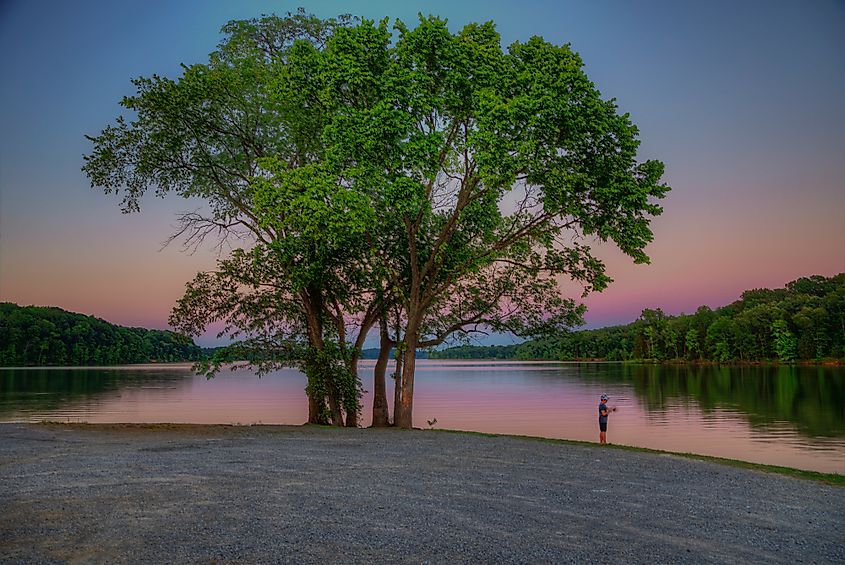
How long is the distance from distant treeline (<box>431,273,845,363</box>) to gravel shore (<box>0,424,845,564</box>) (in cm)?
9485

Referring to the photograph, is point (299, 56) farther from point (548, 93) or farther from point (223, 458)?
point (223, 458)

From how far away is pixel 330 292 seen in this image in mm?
25312

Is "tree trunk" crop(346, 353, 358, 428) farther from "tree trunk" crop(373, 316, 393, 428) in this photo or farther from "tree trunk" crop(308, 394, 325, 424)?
"tree trunk" crop(308, 394, 325, 424)

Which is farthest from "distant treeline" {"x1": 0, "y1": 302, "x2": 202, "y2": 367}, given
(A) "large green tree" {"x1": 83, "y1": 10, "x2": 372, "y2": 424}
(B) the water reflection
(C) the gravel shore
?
(C) the gravel shore

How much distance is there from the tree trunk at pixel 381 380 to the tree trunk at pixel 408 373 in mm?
1803

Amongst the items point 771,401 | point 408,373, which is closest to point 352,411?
point 408,373

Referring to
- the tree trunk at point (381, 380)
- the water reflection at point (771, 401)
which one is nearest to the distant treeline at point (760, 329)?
the water reflection at point (771, 401)

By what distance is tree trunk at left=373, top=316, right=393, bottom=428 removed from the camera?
83.4ft

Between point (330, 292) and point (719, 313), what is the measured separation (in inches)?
5944

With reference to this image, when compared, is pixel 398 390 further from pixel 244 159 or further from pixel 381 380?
pixel 244 159

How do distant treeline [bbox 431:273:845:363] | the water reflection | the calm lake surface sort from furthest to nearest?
distant treeline [bbox 431:273:845:363]
the water reflection
the calm lake surface

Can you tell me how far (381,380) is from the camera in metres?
26.0

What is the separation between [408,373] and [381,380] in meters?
3.01

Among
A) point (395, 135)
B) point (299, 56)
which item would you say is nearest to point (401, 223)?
point (395, 135)
